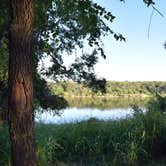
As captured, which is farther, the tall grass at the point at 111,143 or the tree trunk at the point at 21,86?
the tall grass at the point at 111,143

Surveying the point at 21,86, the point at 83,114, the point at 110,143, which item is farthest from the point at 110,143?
the point at 83,114

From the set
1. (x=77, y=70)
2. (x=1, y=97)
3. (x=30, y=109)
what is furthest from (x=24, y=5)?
(x=77, y=70)

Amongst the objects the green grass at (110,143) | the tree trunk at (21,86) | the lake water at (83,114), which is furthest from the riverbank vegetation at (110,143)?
the tree trunk at (21,86)

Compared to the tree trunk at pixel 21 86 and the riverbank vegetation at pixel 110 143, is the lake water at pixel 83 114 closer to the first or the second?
the riverbank vegetation at pixel 110 143

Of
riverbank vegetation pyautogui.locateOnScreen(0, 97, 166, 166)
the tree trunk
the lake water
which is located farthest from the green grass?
the tree trunk

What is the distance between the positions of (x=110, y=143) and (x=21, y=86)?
22.0 feet

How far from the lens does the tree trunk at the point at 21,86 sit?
15.6 feet

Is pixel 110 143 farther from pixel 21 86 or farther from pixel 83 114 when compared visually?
pixel 83 114

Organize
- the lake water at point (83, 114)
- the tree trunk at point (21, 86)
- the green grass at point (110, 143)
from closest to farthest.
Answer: the tree trunk at point (21, 86) < the green grass at point (110, 143) < the lake water at point (83, 114)

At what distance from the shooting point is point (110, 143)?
1126cm

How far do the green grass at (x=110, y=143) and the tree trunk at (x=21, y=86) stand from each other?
200 inches

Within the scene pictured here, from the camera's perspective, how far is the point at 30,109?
4.81 m

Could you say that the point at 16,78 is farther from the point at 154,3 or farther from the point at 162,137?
the point at 162,137

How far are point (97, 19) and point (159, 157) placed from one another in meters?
6.12
